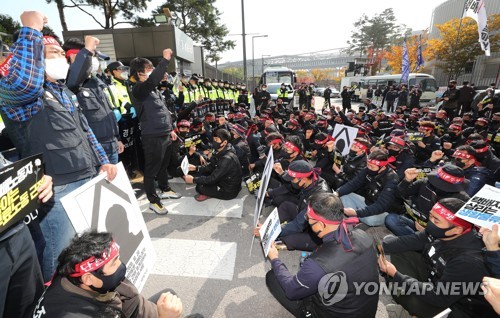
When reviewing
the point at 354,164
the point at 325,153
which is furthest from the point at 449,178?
the point at 325,153

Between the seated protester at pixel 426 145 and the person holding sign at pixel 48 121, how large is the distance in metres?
6.43

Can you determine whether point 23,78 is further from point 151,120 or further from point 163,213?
point 163,213

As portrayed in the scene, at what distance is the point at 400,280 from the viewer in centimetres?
226

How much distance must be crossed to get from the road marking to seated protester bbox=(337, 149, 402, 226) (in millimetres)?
1671

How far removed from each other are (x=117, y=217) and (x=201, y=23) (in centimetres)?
2759

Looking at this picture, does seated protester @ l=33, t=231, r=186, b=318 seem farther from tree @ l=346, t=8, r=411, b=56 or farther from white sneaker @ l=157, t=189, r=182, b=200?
tree @ l=346, t=8, r=411, b=56

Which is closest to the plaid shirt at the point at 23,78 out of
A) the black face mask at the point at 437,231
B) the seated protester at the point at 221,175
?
the seated protester at the point at 221,175

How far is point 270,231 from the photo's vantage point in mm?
2432

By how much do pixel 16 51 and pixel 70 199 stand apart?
1.04 meters

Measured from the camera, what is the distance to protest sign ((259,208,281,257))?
236cm

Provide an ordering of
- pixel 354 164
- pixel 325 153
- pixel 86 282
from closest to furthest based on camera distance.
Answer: pixel 86 282, pixel 354 164, pixel 325 153

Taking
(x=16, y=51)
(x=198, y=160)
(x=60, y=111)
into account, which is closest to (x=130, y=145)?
(x=198, y=160)

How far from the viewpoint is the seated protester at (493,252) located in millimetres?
1816

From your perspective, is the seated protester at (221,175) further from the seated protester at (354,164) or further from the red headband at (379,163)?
the red headband at (379,163)
